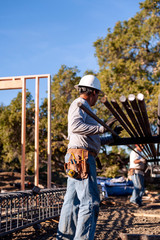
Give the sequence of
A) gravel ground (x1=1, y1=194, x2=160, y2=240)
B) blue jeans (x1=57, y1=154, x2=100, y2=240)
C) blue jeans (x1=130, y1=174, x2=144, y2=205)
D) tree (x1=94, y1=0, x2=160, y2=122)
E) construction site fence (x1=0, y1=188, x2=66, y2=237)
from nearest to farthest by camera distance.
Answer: blue jeans (x1=57, y1=154, x2=100, y2=240)
construction site fence (x1=0, y1=188, x2=66, y2=237)
gravel ground (x1=1, y1=194, x2=160, y2=240)
blue jeans (x1=130, y1=174, x2=144, y2=205)
tree (x1=94, y1=0, x2=160, y2=122)

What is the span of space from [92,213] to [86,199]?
0.41 feet

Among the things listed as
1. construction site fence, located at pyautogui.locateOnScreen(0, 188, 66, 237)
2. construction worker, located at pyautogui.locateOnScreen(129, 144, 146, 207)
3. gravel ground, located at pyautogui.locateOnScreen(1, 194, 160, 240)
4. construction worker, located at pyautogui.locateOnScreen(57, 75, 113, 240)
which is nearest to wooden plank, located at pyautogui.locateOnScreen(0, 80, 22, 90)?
construction site fence, located at pyautogui.locateOnScreen(0, 188, 66, 237)

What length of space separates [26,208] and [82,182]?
185 cm

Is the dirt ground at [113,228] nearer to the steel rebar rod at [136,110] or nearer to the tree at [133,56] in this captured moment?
the steel rebar rod at [136,110]

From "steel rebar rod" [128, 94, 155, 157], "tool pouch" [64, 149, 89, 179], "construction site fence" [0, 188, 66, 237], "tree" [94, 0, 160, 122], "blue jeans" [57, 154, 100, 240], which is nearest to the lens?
"steel rebar rod" [128, 94, 155, 157]

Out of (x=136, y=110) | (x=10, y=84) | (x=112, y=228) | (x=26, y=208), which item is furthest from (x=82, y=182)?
(x=10, y=84)

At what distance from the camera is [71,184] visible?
8.96 feet

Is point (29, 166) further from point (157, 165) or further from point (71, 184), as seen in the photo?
point (71, 184)

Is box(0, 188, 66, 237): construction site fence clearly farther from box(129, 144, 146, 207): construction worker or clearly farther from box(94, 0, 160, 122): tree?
box(94, 0, 160, 122): tree

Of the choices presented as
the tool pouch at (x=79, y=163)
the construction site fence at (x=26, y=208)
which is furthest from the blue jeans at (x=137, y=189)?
the tool pouch at (x=79, y=163)

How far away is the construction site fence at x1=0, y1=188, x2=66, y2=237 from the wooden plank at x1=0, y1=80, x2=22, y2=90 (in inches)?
133

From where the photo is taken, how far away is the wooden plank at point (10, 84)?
7613mm

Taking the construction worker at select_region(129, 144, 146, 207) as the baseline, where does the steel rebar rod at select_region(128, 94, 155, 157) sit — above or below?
above

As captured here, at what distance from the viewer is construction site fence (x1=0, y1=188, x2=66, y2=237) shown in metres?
3.59
